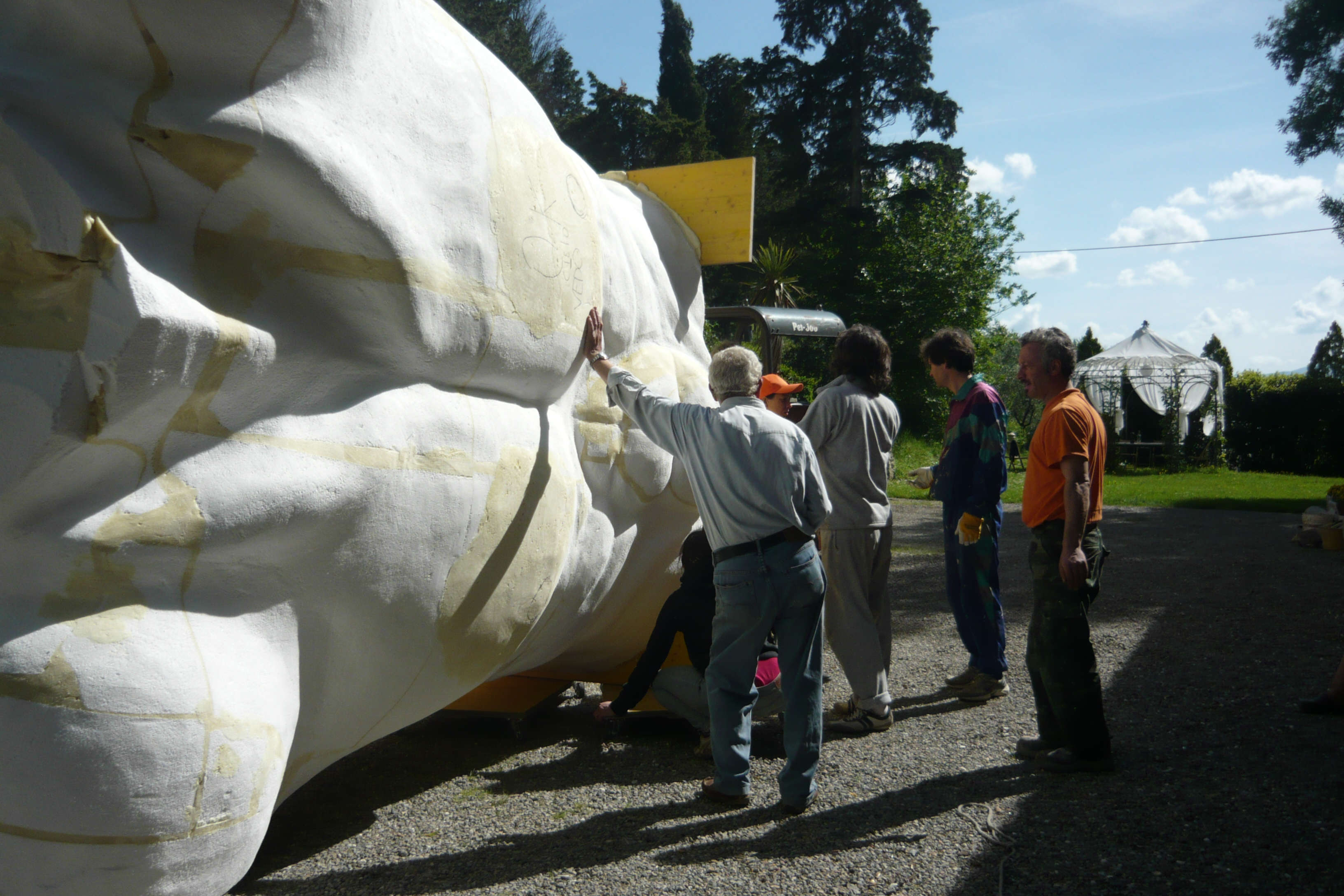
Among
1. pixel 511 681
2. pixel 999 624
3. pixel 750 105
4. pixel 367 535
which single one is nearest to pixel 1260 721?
pixel 999 624

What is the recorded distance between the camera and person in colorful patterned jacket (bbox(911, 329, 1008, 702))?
15.0 feet

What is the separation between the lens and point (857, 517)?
4.30 m

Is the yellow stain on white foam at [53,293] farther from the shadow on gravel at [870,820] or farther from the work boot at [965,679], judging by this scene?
the work boot at [965,679]

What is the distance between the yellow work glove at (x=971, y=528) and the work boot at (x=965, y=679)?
0.82 m

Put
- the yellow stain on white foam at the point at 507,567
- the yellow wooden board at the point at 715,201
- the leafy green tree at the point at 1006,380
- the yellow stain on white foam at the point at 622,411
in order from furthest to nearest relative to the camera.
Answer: the leafy green tree at the point at 1006,380 → the yellow wooden board at the point at 715,201 → the yellow stain on white foam at the point at 622,411 → the yellow stain on white foam at the point at 507,567

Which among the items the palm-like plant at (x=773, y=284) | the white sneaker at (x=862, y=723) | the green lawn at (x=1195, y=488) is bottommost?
the white sneaker at (x=862, y=723)

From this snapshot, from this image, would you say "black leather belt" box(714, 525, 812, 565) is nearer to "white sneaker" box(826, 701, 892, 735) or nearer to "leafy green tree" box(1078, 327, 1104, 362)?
"white sneaker" box(826, 701, 892, 735)

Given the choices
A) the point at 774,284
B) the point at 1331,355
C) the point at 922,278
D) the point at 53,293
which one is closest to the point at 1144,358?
the point at 922,278

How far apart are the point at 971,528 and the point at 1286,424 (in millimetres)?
23139

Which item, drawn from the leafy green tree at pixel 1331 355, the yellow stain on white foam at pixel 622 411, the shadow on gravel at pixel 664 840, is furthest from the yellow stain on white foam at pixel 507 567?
the leafy green tree at pixel 1331 355

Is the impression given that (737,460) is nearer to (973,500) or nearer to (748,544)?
(748,544)

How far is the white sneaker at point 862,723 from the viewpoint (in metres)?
4.36

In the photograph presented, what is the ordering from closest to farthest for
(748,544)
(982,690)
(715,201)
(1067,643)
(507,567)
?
(507,567)
(748,544)
(1067,643)
(982,690)
(715,201)

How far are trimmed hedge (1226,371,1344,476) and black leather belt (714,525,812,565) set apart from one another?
23913 millimetres
